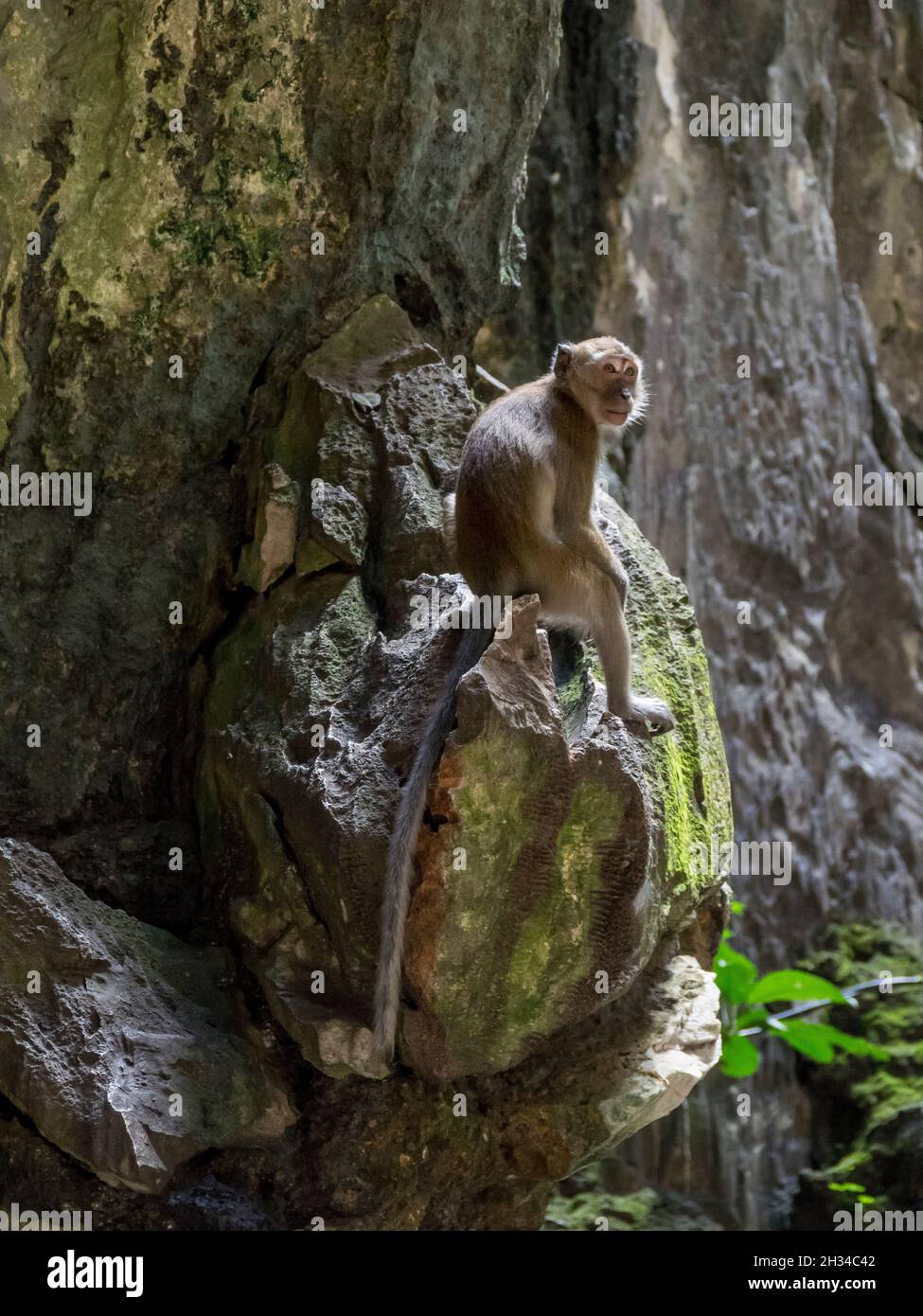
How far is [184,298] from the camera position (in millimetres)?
5895

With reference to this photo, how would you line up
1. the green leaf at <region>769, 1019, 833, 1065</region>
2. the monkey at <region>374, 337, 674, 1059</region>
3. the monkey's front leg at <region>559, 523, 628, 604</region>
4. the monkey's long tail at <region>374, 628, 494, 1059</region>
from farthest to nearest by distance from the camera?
the green leaf at <region>769, 1019, 833, 1065</region>, the monkey's front leg at <region>559, 523, 628, 604</region>, the monkey at <region>374, 337, 674, 1059</region>, the monkey's long tail at <region>374, 628, 494, 1059</region>

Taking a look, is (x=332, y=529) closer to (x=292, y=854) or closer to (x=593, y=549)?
(x=593, y=549)

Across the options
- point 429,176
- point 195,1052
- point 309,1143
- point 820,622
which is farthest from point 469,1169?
point 820,622

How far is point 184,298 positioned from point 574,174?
3.41 metres

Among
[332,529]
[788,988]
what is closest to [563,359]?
[332,529]

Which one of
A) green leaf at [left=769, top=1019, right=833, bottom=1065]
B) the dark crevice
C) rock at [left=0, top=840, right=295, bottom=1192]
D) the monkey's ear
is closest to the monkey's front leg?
the monkey's ear

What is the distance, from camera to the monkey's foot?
16.9 ft

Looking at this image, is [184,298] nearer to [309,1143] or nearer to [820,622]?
[309,1143]

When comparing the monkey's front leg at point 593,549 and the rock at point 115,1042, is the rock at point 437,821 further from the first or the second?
the monkey's front leg at point 593,549

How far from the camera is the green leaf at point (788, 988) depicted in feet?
26.1

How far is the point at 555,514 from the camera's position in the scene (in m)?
5.15

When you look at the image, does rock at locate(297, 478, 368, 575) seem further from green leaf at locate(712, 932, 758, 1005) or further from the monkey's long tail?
green leaf at locate(712, 932, 758, 1005)

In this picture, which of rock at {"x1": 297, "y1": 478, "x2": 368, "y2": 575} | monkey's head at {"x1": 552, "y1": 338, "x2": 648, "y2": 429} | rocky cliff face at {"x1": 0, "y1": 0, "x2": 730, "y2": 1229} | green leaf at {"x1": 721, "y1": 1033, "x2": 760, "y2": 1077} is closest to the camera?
rocky cliff face at {"x1": 0, "y1": 0, "x2": 730, "y2": 1229}

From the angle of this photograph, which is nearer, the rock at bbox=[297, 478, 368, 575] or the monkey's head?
the monkey's head
